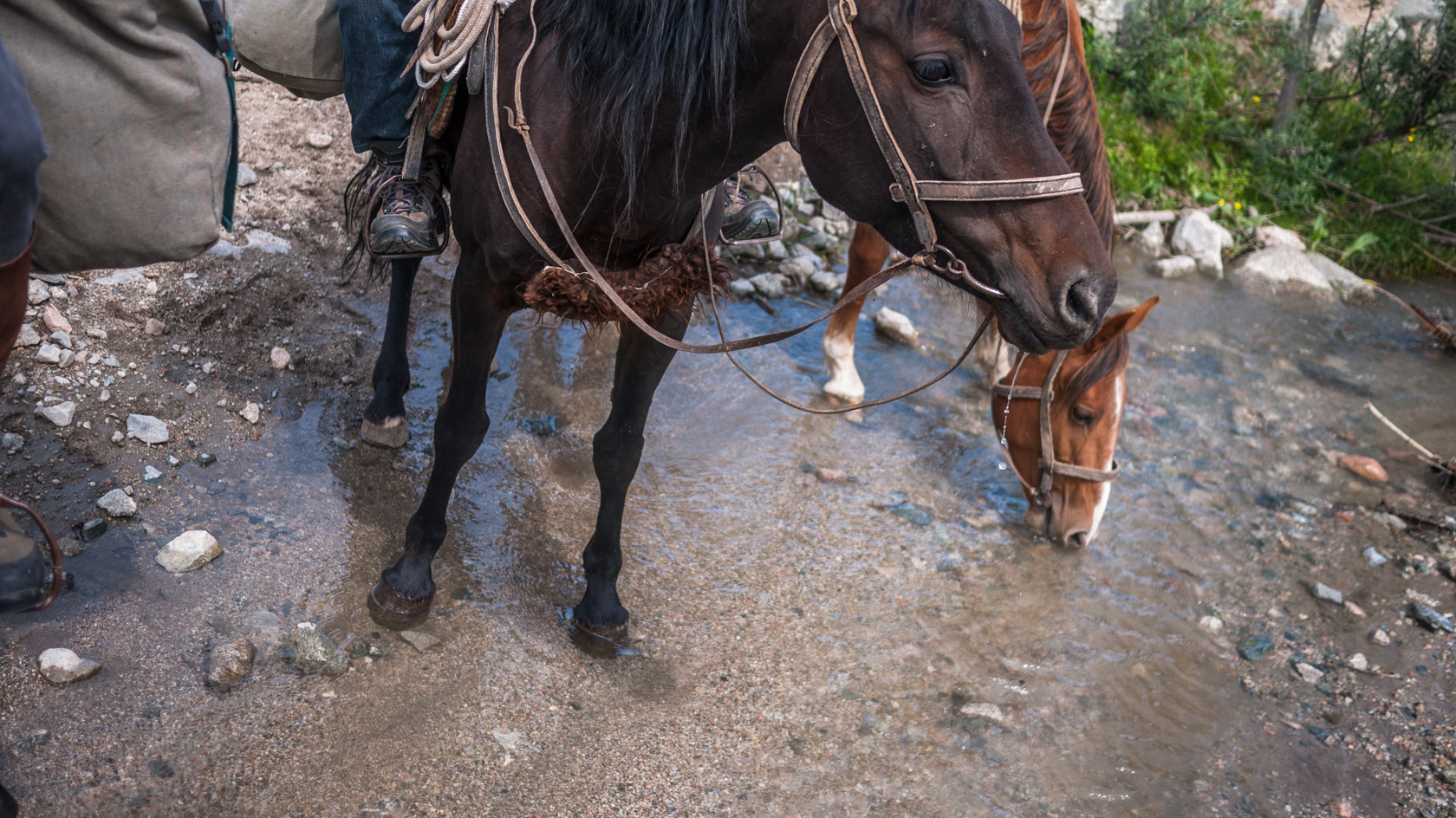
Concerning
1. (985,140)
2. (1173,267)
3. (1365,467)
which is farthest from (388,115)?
(1173,267)

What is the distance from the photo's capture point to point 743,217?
3.01 m

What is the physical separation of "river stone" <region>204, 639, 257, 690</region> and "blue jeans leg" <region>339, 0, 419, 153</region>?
155 centimetres

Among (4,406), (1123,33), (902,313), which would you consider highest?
(1123,33)

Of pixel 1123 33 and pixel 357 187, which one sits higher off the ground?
pixel 1123 33

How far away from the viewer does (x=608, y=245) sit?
2438 millimetres

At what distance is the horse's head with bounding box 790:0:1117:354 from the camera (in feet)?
5.83

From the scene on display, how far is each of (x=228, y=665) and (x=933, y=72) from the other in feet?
7.73

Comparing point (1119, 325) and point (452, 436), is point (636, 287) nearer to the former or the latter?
point (452, 436)

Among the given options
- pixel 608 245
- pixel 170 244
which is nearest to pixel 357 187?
pixel 608 245

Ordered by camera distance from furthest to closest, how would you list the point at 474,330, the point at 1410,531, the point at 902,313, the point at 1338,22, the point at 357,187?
the point at 1338,22 < the point at 902,313 < the point at 1410,531 < the point at 357,187 < the point at 474,330

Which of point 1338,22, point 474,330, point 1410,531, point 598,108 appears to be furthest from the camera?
point 1338,22

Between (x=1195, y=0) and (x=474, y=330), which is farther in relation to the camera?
(x=1195, y=0)

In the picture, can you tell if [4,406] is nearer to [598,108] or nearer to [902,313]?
[598,108]

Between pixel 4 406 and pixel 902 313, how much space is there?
440cm
